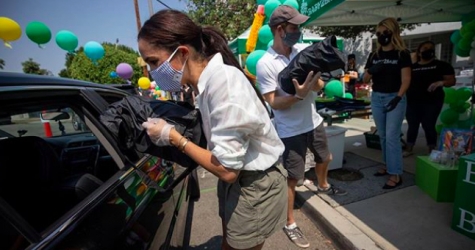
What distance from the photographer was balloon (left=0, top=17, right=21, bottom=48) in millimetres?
3541

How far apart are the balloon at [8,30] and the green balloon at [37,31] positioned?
2.31 feet

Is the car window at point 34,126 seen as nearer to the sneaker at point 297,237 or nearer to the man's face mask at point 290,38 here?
the man's face mask at point 290,38

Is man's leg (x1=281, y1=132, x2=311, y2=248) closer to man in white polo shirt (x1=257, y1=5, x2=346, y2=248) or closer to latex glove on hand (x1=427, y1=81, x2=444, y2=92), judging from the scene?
man in white polo shirt (x1=257, y1=5, x2=346, y2=248)

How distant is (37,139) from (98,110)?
0.45 m

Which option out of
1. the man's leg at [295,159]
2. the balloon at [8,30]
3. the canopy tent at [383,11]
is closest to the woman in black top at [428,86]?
the canopy tent at [383,11]

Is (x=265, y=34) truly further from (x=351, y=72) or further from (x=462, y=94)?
(x=351, y=72)

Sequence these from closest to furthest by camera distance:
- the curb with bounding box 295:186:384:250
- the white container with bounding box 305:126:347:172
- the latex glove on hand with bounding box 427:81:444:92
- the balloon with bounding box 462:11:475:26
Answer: the curb with bounding box 295:186:384:250
the white container with bounding box 305:126:347:172
the latex glove on hand with bounding box 427:81:444:92
the balloon with bounding box 462:11:475:26

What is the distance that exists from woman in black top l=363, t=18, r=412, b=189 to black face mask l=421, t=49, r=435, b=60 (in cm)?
125

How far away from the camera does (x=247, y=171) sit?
49.4 inches

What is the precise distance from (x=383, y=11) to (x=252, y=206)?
4.62m

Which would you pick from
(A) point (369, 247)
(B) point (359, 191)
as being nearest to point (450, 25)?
(B) point (359, 191)

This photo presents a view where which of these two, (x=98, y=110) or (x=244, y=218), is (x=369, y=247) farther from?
(x=98, y=110)

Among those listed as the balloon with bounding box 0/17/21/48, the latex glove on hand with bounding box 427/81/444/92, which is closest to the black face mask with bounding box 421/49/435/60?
the latex glove on hand with bounding box 427/81/444/92

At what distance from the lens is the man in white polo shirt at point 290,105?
7.01 ft
